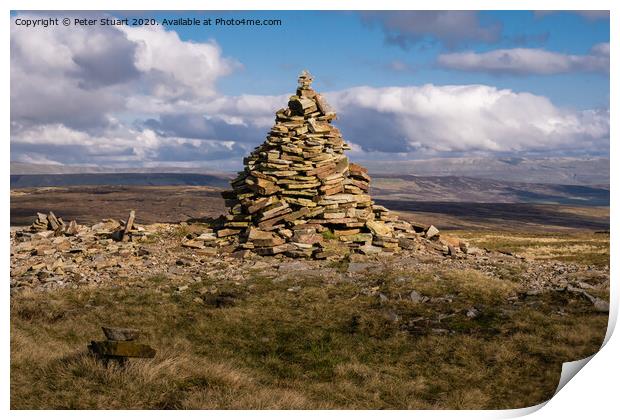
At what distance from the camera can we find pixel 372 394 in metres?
11.4

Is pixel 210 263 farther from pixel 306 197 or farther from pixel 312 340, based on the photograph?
pixel 312 340

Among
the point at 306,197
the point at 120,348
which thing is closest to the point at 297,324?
the point at 120,348

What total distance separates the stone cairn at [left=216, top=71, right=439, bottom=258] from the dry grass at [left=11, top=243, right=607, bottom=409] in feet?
13.9

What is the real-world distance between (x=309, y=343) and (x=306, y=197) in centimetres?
1312

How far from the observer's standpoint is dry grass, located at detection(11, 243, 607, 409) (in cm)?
1041

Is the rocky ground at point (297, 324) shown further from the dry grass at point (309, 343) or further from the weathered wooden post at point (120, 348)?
the weathered wooden post at point (120, 348)

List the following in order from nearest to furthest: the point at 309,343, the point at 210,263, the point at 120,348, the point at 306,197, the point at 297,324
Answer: the point at 120,348
the point at 309,343
the point at 297,324
the point at 210,263
the point at 306,197

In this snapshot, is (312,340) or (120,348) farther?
(312,340)

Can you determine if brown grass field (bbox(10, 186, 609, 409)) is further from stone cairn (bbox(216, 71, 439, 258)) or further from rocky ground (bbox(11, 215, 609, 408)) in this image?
stone cairn (bbox(216, 71, 439, 258))

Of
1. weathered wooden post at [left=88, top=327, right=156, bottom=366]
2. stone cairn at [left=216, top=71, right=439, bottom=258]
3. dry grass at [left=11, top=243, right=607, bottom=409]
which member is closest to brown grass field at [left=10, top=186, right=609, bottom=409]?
dry grass at [left=11, top=243, right=607, bottom=409]

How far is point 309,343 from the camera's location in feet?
47.5

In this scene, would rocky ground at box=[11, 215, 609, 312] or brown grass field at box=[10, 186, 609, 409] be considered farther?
rocky ground at box=[11, 215, 609, 312]

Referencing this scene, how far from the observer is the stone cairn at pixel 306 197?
24797 mm

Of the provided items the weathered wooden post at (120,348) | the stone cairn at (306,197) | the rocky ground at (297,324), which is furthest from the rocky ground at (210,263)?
the weathered wooden post at (120,348)
